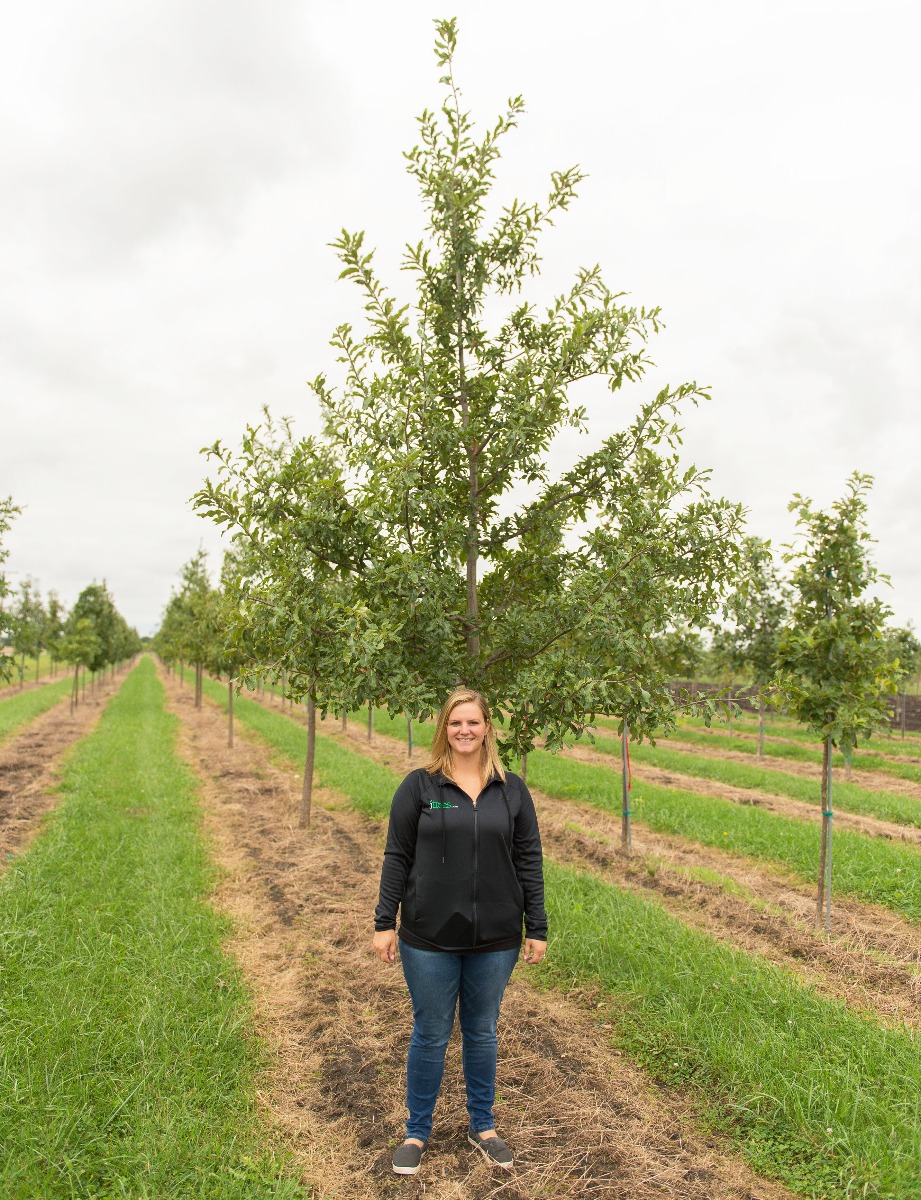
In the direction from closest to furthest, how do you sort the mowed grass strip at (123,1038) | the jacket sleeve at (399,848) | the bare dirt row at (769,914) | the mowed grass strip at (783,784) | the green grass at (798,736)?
the mowed grass strip at (123,1038) → the jacket sleeve at (399,848) → the bare dirt row at (769,914) → the mowed grass strip at (783,784) → the green grass at (798,736)

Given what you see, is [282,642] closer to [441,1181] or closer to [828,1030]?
[441,1181]

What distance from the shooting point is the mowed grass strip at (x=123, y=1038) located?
11.9ft

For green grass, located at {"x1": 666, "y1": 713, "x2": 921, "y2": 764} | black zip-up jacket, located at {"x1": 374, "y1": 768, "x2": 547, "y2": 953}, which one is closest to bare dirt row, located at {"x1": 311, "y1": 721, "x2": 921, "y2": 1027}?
black zip-up jacket, located at {"x1": 374, "y1": 768, "x2": 547, "y2": 953}

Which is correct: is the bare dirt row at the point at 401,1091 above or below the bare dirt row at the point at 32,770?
above

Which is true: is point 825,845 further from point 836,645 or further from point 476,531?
point 476,531

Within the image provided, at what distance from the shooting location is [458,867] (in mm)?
3721

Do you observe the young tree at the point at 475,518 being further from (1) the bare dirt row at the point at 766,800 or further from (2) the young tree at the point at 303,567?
(1) the bare dirt row at the point at 766,800

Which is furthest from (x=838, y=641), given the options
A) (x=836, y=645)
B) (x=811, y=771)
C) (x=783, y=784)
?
(x=811, y=771)

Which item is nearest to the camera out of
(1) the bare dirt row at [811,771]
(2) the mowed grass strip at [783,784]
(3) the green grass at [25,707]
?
(2) the mowed grass strip at [783,784]

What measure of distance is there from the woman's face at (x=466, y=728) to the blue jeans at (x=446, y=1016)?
1.03 meters

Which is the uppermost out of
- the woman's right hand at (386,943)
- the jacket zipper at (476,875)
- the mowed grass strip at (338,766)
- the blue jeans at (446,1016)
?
the jacket zipper at (476,875)


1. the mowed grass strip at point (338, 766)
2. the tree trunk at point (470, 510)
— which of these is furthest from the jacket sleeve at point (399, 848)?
the mowed grass strip at point (338, 766)

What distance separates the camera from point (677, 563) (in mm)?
5250

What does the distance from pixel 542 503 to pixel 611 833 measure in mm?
7846
